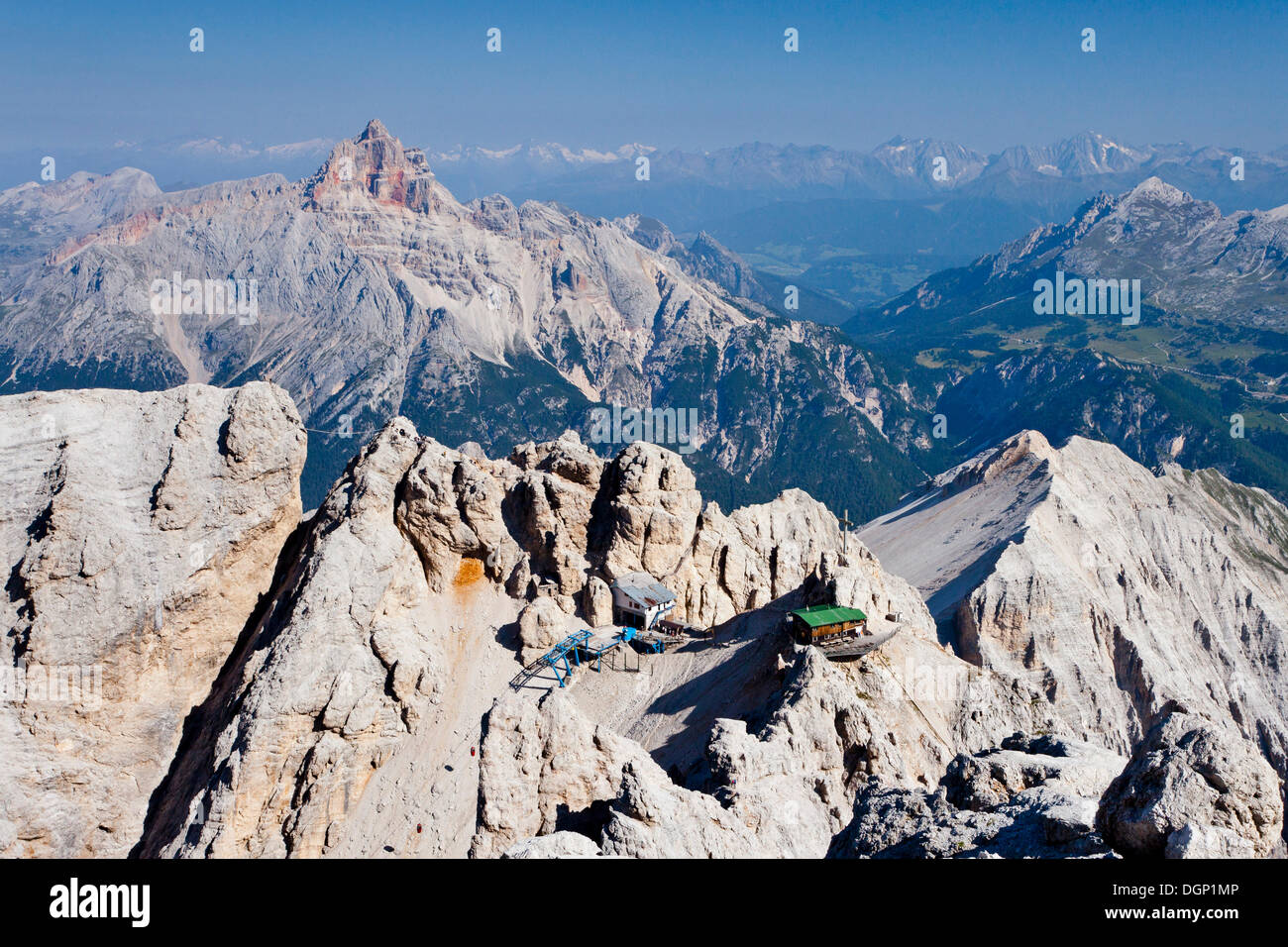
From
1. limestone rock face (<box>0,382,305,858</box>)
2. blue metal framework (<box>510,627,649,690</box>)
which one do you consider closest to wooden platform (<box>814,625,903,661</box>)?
blue metal framework (<box>510,627,649,690</box>)

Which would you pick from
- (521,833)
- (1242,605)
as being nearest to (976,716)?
(521,833)

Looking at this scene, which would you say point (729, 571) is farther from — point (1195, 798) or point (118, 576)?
point (1195, 798)

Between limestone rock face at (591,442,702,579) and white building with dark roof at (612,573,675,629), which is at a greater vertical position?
limestone rock face at (591,442,702,579)

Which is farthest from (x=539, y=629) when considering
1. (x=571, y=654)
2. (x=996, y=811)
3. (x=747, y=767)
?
(x=996, y=811)

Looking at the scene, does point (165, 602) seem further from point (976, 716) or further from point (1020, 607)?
point (1020, 607)

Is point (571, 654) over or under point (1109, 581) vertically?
over

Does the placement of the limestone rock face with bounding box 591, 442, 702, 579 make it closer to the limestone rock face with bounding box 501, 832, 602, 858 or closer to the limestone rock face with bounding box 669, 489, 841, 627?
the limestone rock face with bounding box 669, 489, 841, 627
